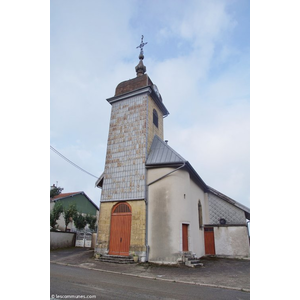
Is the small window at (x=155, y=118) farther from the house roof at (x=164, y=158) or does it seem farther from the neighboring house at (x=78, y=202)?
the neighboring house at (x=78, y=202)

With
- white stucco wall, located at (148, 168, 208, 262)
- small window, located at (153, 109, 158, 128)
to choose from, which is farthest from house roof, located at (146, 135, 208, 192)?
small window, located at (153, 109, 158, 128)

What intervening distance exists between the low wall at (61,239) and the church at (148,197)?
657cm

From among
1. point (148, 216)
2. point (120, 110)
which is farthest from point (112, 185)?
point (120, 110)

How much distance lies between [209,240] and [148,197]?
7253 millimetres

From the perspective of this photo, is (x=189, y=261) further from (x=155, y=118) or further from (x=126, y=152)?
(x=155, y=118)

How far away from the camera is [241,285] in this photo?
7266mm

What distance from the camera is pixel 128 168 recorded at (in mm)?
14773

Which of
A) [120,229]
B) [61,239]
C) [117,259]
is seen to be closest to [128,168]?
[120,229]

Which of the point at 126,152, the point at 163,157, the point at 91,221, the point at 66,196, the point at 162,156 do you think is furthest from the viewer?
the point at 66,196

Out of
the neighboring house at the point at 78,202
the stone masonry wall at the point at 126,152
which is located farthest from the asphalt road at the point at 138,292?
the neighboring house at the point at 78,202

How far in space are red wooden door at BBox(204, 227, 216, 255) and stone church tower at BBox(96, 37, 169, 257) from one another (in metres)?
6.88

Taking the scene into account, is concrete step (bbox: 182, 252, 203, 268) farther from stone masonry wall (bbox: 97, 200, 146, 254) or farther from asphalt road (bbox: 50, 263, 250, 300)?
asphalt road (bbox: 50, 263, 250, 300)

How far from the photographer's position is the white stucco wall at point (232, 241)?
53.0ft

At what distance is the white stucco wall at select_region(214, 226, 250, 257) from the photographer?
1616 cm
